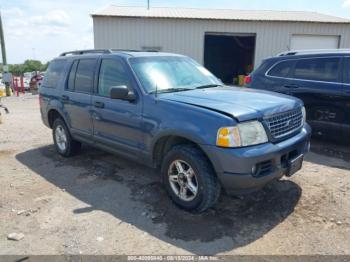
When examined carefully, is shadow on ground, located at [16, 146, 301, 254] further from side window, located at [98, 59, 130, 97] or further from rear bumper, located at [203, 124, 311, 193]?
side window, located at [98, 59, 130, 97]

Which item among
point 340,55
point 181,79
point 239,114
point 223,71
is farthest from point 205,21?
point 239,114

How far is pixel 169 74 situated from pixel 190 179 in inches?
61.0

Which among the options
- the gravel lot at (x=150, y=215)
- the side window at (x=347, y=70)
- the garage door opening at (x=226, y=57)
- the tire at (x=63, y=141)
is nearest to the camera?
the gravel lot at (x=150, y=215)

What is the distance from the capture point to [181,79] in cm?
438

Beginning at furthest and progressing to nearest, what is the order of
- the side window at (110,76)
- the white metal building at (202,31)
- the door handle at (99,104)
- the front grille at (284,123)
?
1. the white metal building at (202,31)
2. the door handle at (99,104)
3. the side window at (110,76)
4. the front grille at (284,123)

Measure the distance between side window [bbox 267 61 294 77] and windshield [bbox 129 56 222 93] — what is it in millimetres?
2206

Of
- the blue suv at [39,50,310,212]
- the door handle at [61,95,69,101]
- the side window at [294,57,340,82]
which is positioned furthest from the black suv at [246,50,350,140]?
the door handle at [61,95,69,101]

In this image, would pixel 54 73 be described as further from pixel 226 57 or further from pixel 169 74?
Answer: pixel 226 57

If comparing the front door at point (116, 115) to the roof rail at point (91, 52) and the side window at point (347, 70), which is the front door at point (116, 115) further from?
the side window at point (347, 70)

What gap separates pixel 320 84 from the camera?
5.80 m

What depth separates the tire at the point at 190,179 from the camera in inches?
133

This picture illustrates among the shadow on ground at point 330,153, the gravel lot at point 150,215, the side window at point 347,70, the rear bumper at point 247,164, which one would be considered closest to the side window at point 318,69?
the side window at point 347,70

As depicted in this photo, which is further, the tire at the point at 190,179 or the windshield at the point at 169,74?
the windshield at the point at 169,74

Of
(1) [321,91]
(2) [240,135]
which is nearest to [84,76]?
(2) [240,135]
